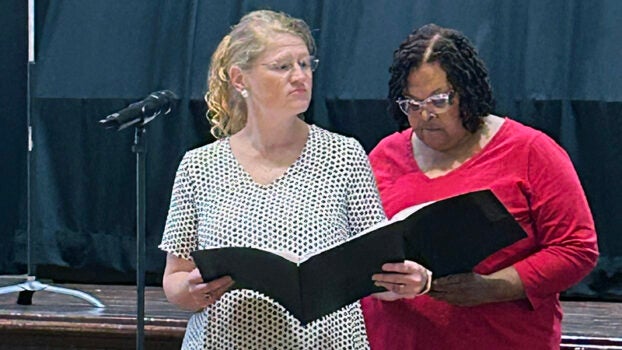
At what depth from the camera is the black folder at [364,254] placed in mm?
1827

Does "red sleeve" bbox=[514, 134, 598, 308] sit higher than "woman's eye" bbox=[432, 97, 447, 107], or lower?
lower

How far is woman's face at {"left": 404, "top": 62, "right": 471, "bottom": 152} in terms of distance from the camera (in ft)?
7.05

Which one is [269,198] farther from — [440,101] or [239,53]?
[440,101]

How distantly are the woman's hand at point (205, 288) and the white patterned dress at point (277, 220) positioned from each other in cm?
6

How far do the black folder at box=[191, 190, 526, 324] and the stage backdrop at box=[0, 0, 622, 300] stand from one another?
201 cm

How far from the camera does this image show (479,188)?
7.00 ft

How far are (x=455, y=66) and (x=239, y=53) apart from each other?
41 cm

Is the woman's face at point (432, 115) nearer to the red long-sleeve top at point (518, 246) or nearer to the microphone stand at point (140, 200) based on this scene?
the red long-sleeve top at point (518, 246)

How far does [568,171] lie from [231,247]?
2.26ft

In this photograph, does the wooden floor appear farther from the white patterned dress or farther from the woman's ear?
the woman's ear

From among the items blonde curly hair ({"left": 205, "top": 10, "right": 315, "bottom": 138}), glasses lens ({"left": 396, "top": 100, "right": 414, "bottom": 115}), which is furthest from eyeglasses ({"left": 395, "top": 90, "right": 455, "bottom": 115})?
blonde curly hair ({"left": 205, "top": 10, "right": 315, "bottom": 138})

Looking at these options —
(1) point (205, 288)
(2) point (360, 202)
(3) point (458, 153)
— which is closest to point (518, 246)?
(3) point (458, 153)

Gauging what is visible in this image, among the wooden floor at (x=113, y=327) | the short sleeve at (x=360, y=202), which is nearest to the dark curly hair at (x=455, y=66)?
the short sleeve at (x=360, y=202)

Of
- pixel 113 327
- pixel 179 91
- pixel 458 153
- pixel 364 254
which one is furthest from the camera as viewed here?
pixel 179 91
